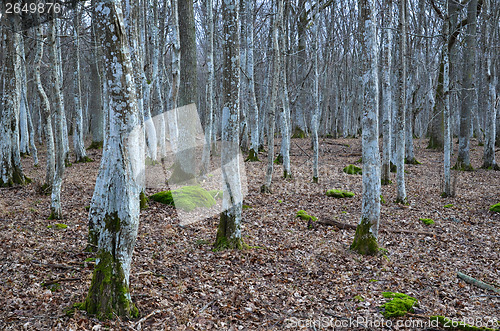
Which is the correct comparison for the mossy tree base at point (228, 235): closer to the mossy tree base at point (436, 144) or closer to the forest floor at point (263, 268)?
the forest floor at point (263, 268)

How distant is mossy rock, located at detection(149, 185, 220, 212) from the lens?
8898 mm

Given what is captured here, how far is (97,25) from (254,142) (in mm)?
13496

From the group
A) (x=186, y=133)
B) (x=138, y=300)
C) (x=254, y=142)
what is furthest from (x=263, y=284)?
(x=254, y=142)

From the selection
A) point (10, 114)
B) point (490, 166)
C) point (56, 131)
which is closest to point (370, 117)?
point (56, 131)

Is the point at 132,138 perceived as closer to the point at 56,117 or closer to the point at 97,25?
the point at 97,25

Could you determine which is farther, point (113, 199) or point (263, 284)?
point (263, 284)

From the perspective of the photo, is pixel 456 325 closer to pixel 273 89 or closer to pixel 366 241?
pixel 366 241

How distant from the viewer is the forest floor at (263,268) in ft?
13.8

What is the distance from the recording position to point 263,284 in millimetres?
5312

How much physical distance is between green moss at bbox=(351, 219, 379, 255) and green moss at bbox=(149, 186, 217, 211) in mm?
4211

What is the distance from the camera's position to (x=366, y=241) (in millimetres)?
6504

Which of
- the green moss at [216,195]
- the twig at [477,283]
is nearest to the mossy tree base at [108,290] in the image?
the twig at [477,283]

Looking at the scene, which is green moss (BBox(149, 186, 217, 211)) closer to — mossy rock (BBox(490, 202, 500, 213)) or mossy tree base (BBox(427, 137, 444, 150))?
mossy rock (BBox(490, 202, 500, 213))

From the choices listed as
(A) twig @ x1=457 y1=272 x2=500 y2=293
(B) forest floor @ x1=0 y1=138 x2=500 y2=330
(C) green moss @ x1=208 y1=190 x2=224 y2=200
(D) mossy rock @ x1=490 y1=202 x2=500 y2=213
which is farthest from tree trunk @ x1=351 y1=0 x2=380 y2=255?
(D) mossy rock @ x1=490 y1=202 x2=500 y2=213
